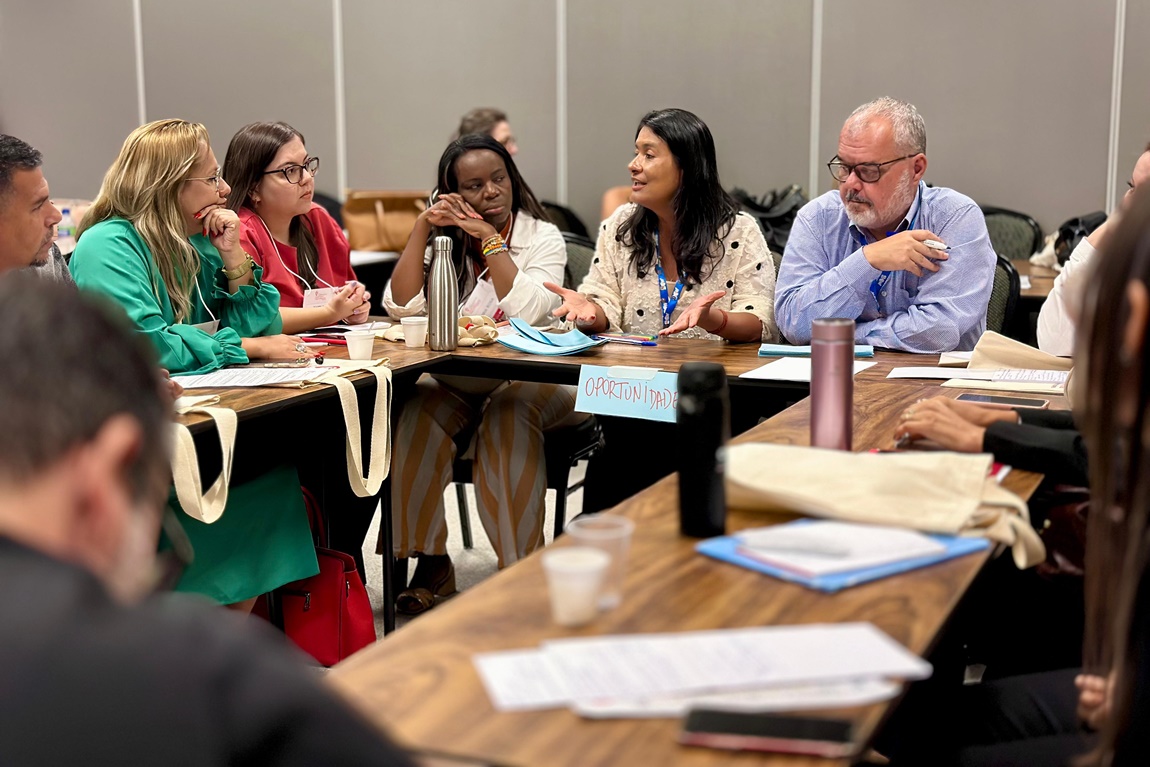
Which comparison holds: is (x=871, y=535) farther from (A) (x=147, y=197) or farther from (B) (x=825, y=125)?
(B) (x=825, y=125)

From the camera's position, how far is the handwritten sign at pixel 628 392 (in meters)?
2.61

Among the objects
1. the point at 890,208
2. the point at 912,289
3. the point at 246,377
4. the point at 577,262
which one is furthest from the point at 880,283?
the point at 246,377

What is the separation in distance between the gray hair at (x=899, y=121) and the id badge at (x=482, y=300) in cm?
119

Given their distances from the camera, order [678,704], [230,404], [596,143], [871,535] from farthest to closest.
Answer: [596,143]
[230,404]
[871,535]
[678,704]

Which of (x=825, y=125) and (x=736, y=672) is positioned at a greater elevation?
(x=825, y=125)

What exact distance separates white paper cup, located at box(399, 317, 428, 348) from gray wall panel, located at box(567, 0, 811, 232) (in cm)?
359

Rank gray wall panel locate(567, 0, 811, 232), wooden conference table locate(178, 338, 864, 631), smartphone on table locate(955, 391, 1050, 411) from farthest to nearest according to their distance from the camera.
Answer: gray wall panel locate(567, 0, 811, 232) < wooden conference table locate(178, 338, 864, 631) < smartphone on table locate(955, 391, 1050, 411)

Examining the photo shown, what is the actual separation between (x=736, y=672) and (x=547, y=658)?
18cm

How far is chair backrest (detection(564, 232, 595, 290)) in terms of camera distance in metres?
3.90

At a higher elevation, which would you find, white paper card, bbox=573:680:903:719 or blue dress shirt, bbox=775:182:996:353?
blue dress shirt, bbox=775:182:996:353

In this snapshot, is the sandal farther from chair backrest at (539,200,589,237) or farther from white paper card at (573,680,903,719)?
chair backrest at (539,200,589,237)

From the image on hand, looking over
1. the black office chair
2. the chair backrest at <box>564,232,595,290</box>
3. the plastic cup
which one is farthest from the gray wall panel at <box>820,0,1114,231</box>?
the plastic cup

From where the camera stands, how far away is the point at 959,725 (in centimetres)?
162

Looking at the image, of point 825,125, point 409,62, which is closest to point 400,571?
point 825,125
